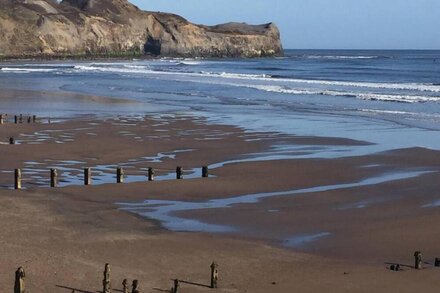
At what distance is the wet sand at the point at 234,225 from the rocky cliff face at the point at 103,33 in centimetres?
11834

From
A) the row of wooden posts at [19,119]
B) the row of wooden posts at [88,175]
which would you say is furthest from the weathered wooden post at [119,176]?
the row of wooden posts at [19,119]

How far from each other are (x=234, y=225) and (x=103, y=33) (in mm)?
147633

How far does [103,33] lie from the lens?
16138 cm

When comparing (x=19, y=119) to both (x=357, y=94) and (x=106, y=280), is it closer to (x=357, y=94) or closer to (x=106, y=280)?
(x=106, y=280)

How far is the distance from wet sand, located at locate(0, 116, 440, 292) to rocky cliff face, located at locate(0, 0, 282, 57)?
118343mm

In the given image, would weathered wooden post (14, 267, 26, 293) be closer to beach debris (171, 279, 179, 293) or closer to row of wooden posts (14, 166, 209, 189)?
beach debris (171, 279, 179, 293)

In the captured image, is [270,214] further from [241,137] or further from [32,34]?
[32,34]

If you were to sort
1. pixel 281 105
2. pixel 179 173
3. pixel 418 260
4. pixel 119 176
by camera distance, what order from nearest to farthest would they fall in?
pixel 418 260
pixel 119 176
pixel 179 173
pixel 281 105

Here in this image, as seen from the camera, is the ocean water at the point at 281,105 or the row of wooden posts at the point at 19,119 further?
Answer: the row of wooden posts at the point at 19,119

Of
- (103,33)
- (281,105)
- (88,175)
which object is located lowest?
(281,105)

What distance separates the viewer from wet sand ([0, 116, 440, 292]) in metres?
13.7

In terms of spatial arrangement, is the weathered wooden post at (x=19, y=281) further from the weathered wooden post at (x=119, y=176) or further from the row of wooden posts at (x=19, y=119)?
the row of wooden posts at (x=19, y=119)

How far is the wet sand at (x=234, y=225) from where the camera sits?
44.9 feet

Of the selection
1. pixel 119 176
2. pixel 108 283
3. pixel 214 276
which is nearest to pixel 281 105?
pixel 119 176
